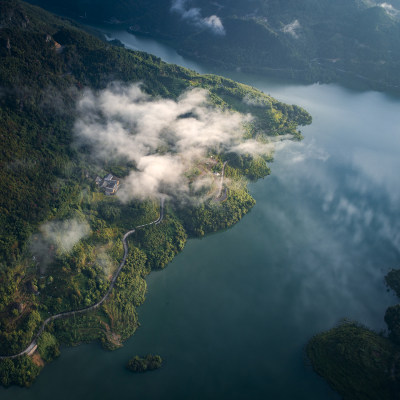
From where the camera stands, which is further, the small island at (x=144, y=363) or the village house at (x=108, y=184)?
the village house at (x=108, y=184)

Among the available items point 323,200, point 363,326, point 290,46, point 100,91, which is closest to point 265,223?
point 323,200

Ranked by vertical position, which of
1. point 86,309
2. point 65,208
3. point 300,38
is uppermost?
point 300,38

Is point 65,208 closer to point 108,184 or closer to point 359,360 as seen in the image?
point 108,184

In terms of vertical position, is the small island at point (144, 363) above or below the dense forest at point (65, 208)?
below

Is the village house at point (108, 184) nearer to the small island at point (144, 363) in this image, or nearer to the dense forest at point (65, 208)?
the dense forest at point (65, 208)

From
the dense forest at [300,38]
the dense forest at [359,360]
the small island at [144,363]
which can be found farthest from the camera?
the dense forest at [300,38]

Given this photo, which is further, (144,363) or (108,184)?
(108,184)

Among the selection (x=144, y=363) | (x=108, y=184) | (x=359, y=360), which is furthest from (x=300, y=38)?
(x=144, y=363)

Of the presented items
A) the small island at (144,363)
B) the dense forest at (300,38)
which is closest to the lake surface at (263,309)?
the small island at (144,363)
